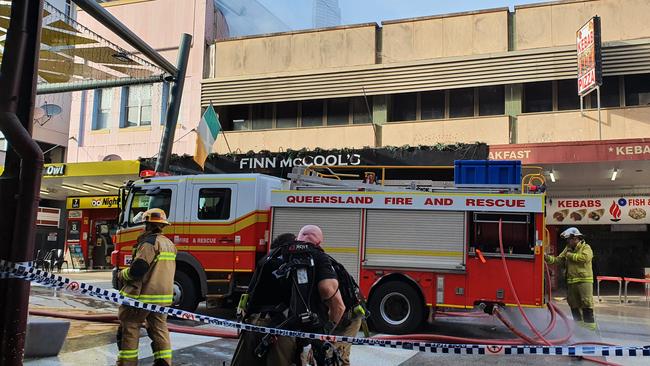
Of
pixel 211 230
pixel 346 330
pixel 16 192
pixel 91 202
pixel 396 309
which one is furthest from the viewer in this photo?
pixel 91 202

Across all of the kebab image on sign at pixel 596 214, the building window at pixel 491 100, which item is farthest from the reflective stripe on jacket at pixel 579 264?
the building window at pixel 491 100

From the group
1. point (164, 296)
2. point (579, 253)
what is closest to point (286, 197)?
point (164, 296)

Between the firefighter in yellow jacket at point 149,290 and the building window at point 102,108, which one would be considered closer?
the firefighter in yellow jacket at point 149,290

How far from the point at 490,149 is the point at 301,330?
39.8 feet

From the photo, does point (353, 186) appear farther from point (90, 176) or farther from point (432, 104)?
point (90, 176)

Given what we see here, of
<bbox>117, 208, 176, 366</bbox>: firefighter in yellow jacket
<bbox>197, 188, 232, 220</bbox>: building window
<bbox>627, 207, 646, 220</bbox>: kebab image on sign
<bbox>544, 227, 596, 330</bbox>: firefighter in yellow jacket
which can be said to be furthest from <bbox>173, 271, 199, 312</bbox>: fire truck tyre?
<bbox>627, 207, 646, 220</bbox>: kebab image on sign

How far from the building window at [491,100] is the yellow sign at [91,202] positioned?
1471cm

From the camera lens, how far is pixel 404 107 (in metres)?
18.8

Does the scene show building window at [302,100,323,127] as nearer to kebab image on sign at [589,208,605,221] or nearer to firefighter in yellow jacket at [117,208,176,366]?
kebab image on sign at [589,208,605,221]

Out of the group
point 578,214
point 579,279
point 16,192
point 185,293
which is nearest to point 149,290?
point 16,192

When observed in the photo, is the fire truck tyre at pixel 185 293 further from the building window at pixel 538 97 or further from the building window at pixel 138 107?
the building window at pixel 138 107

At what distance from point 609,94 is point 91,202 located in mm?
19883

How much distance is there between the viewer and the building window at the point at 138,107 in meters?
21.6

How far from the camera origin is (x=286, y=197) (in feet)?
30.9
